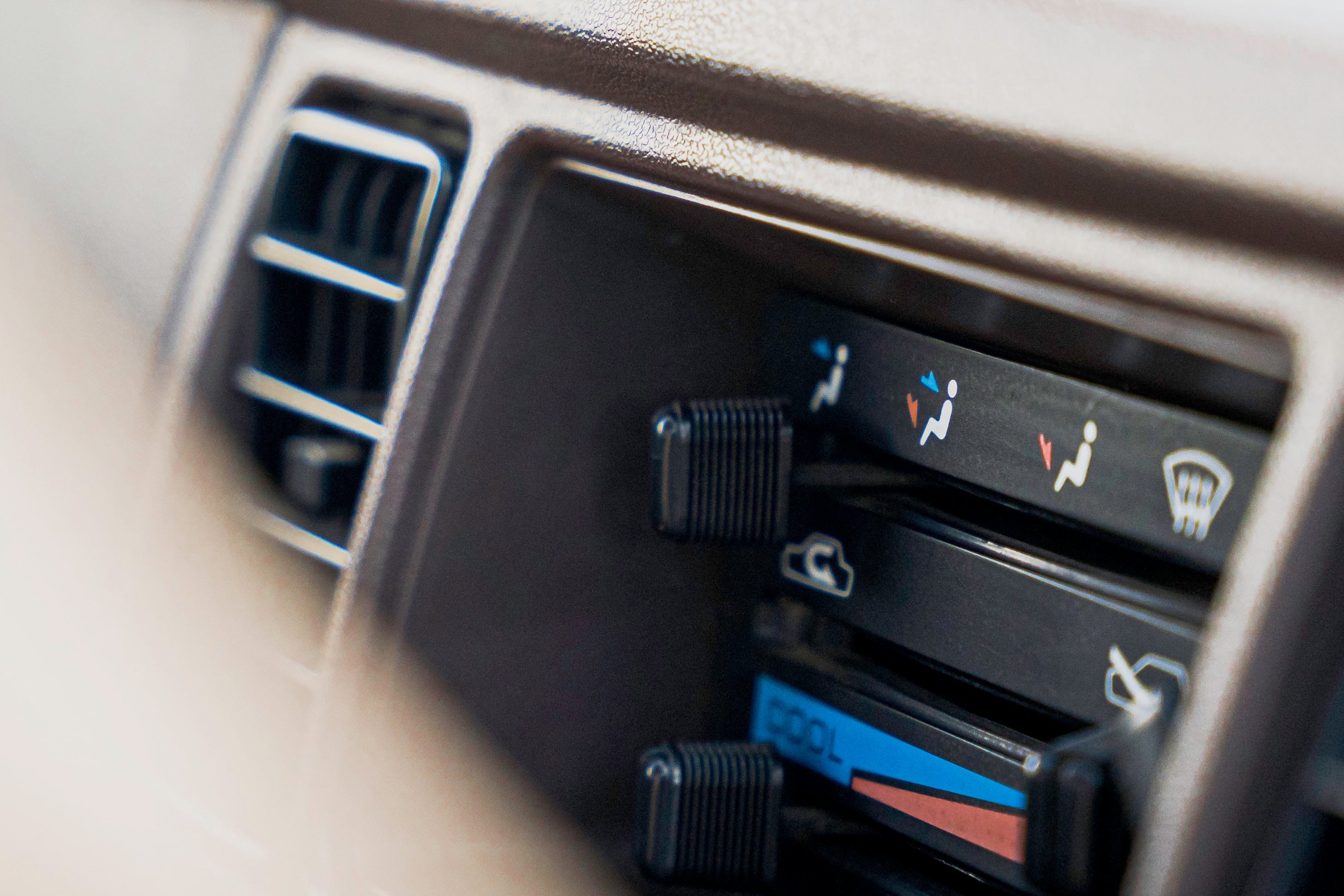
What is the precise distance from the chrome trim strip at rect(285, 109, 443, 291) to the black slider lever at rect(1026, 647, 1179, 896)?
47 cm

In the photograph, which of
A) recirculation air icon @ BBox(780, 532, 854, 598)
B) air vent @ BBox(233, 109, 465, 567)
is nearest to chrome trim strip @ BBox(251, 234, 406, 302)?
air vent @ BBox(233, 109, 465, 567)

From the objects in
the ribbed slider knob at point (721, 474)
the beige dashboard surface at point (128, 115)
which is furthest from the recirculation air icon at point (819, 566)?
the beige dashboard surface at point (128, 115)

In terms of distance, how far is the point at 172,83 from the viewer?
94 centimetres

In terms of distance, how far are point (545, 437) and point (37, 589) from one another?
418mm

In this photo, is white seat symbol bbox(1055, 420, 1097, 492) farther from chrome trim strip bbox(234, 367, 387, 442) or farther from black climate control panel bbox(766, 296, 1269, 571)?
chrome trim strip bbox(234, 367, 387, 442)

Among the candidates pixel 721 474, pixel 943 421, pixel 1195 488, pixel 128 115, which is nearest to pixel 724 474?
pixel 721 474

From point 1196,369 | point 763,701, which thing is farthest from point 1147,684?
point 763,701

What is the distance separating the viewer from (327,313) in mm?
894

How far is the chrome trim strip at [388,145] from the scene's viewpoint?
0.78m

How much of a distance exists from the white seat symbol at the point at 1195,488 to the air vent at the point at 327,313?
447 millimetres

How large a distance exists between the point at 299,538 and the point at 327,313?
0.50ft

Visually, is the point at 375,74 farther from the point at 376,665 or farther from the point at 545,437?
the point at 376,665

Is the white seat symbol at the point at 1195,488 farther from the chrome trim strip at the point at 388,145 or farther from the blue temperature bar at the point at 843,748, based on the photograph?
the chrome trim strip at the point at 388,145

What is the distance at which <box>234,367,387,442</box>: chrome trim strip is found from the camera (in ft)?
2.65
